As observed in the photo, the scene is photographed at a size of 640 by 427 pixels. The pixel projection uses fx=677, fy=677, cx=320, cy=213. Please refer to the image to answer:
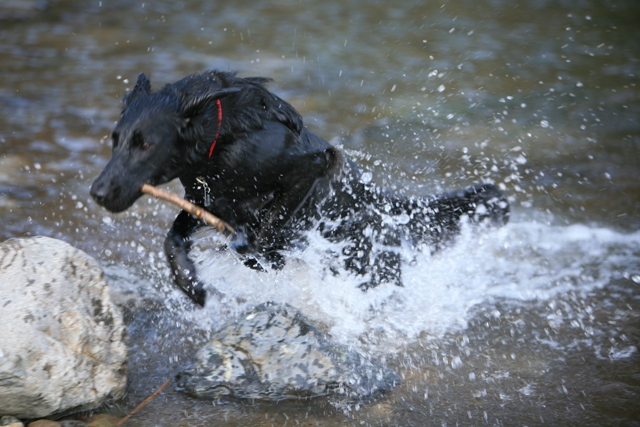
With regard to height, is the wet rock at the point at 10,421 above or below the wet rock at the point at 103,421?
above

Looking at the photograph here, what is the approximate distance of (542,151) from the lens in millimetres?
6793

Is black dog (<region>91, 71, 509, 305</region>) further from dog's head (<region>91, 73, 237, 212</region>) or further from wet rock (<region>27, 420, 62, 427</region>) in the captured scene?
wet rock (<region>27, 420, 62, 427</region>)

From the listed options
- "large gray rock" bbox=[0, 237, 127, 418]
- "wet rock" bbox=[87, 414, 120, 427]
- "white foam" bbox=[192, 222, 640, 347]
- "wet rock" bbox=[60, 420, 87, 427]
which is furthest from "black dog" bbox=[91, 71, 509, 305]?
"wet rock" bbox=[60, 420, 87, 427]

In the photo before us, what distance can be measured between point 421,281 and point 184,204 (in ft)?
6.58

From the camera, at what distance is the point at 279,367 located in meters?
3.55

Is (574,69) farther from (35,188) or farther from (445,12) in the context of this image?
(35,188)

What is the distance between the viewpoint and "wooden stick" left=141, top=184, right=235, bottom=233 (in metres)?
3.48

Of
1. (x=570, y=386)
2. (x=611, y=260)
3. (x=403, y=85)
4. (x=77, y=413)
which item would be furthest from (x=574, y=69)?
(x=77, y=413)

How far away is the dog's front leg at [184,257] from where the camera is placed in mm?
4062

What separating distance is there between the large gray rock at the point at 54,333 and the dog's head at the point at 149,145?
420 mm

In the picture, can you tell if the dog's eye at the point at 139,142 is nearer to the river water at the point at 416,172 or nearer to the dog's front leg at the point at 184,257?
the dog's front leg at the point at 184,257

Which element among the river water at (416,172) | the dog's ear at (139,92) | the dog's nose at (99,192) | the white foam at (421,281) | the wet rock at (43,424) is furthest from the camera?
the white foam at (421,281)

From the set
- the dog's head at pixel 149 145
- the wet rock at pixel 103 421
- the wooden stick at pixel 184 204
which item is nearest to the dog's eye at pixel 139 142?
the dog's head at pixel 149 145

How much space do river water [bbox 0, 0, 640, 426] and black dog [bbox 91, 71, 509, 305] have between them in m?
0.23
